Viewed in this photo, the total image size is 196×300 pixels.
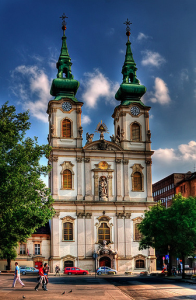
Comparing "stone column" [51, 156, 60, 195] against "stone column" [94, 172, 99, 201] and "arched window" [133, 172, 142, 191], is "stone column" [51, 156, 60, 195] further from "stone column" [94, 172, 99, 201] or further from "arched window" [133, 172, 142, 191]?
"arched window" [133, 172, 142, 191]

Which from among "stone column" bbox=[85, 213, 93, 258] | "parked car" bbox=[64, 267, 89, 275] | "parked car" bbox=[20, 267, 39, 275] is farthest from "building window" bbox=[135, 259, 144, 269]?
"parked car" bbox=[20, 267, 39, 275]

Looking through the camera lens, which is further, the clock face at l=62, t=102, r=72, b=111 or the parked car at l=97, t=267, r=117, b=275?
the clock face at l=62, t=102, r=72, b=111

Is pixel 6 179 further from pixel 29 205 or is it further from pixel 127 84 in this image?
pixel 127 84

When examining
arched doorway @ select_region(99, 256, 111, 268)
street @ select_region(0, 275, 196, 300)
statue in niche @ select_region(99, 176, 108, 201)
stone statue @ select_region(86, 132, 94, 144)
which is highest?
stone statue @ select_region(86, 132, 94, 144)

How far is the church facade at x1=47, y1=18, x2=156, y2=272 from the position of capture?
60.5m

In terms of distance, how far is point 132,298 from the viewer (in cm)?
2336

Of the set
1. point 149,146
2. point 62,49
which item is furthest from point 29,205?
point 62,49

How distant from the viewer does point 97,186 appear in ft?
206

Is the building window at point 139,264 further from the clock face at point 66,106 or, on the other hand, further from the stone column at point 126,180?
the clock face at point 66,106

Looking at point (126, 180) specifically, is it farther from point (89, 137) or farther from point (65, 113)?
point (65, 113)

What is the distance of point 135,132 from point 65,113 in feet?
34.6

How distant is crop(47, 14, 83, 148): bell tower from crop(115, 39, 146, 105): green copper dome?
22.9ft

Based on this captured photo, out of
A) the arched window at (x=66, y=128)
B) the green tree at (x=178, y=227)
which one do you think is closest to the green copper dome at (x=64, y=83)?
the arched window at (x=66, y=128)

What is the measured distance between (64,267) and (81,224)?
593 centimetres
